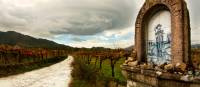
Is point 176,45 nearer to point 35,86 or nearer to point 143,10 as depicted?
point 143,10

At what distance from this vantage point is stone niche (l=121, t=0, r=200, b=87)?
7.99 metres

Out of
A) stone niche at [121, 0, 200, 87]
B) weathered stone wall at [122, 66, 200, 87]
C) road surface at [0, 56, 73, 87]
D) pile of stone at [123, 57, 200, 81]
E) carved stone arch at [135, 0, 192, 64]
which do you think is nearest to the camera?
pile of stone at [123, 57, 200, 81]

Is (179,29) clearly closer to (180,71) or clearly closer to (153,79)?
(180,71)

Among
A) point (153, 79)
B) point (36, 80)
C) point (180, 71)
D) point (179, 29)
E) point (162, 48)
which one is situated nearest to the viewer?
point (180, 71)

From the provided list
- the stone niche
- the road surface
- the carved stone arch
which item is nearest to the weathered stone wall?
the stone niche

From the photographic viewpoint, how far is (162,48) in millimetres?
9469

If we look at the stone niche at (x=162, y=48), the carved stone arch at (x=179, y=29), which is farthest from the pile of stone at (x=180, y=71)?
the carved stone arch at (x=179, y=29)

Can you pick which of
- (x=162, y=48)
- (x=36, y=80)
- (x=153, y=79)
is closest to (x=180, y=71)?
(x=153, y=79)

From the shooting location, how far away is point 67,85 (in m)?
20.7

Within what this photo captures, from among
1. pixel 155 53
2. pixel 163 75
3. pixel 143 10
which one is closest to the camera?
pixel 163 75

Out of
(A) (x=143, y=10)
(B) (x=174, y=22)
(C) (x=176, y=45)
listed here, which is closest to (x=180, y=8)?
(B) (x=174, y=22)

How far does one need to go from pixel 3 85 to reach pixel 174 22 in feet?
50.4

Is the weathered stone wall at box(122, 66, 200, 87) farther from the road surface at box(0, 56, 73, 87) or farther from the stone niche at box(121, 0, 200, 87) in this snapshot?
the road surface at box(0, 56, 73, 87)

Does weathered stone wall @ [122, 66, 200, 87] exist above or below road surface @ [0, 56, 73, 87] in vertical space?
above
